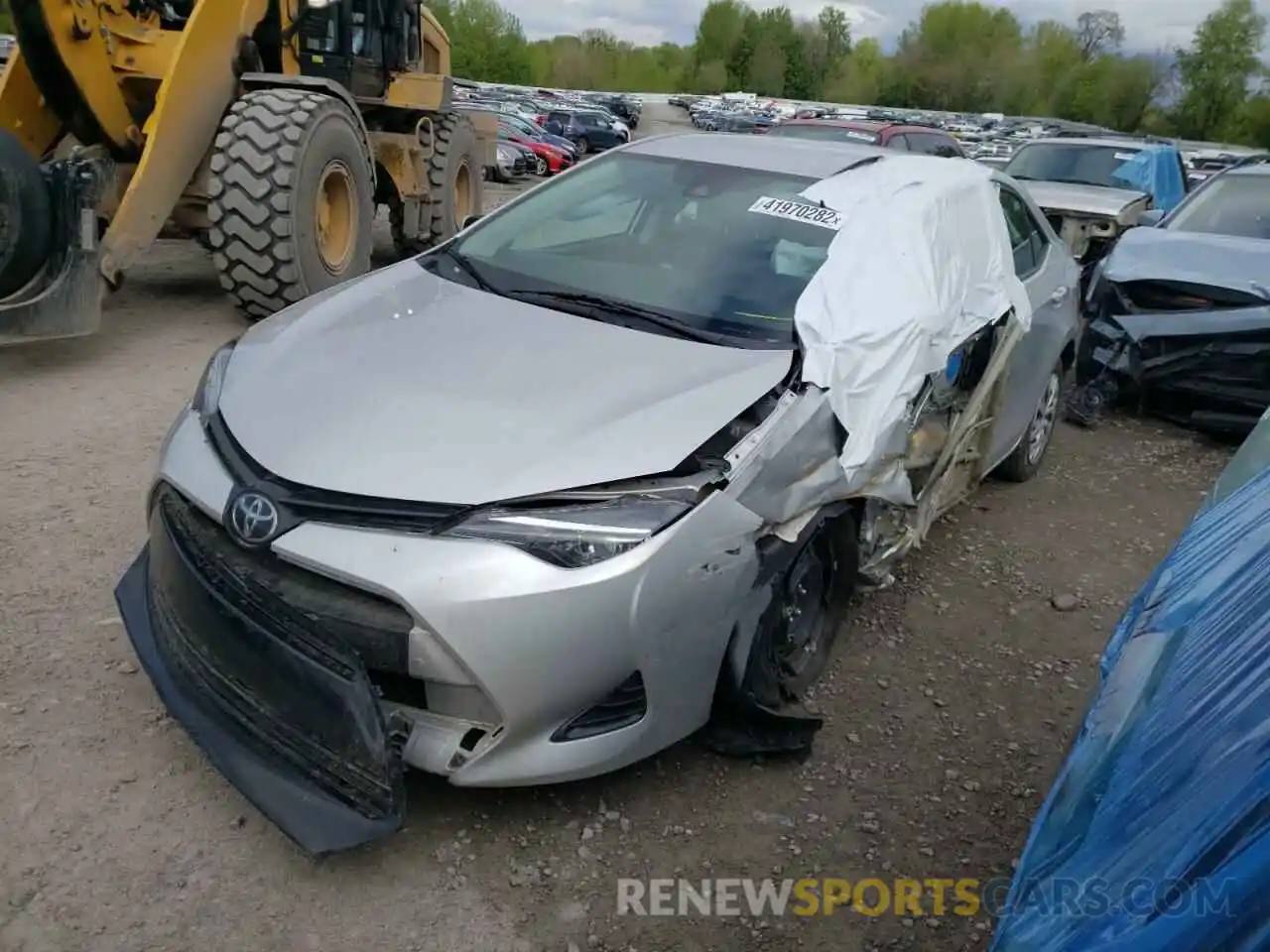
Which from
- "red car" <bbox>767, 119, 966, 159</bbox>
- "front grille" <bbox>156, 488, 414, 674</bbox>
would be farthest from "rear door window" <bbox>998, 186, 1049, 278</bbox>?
"red car" <bbox>767, 119, 966, 159</bbox>

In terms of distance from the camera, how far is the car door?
4.62m

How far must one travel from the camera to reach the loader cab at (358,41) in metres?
7.54

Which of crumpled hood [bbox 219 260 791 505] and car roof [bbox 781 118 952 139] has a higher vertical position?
car roof [bbox 781 118 952 139]

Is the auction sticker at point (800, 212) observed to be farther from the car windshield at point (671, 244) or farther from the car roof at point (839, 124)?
the car roof at point (839, 124)

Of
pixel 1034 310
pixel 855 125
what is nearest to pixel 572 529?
pixel 1034 310

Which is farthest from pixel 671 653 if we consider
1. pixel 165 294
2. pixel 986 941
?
pixel 165 294

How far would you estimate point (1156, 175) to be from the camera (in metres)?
11.2

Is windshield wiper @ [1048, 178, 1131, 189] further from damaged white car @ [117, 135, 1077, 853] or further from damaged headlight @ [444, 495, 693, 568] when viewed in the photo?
damaged headlight @ [444, 495, 693, 568]

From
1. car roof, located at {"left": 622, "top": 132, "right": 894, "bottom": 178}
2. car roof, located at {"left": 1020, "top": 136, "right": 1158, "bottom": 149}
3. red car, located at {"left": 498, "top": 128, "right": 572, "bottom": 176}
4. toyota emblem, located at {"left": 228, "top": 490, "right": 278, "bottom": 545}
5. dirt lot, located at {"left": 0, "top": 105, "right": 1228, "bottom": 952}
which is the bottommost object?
dirt lot, located at {"left": 0, "top": 105, "right": 1228, "bottom": 952}

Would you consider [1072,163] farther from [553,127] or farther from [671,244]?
[553,127]

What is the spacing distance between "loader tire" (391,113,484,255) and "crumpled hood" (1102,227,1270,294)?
17.1 feet

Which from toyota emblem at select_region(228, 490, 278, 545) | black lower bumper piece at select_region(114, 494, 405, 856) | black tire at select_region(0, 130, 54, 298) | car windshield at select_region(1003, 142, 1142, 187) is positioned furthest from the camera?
car windshield at select_region(1003, 142, 1142, 187)

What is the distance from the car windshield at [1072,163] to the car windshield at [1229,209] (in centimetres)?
364

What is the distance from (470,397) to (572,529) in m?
0.57
